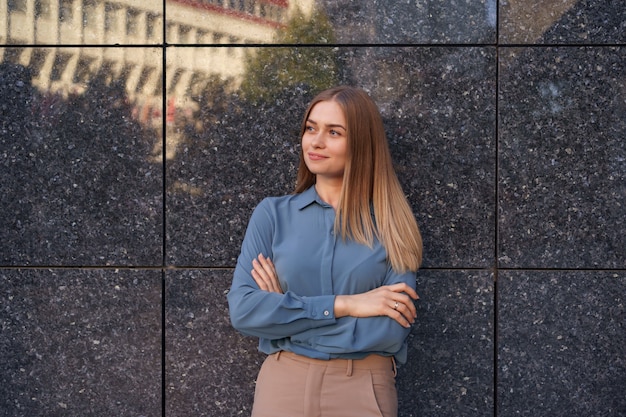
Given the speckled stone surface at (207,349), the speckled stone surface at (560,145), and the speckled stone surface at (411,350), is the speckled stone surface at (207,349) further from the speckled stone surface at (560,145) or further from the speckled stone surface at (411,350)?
the speckled stone surface at (560,145)

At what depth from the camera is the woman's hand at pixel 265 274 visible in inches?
132

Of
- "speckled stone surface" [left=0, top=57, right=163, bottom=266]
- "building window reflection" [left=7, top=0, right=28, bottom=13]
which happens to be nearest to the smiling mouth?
"speckled stone surface" [left=0, top=57, right=163, bottom=266]

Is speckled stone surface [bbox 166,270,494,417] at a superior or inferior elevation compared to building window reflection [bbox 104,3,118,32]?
inferior

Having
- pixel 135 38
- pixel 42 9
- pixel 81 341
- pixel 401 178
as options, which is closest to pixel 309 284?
pixel 401 178

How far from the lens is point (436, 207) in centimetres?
417

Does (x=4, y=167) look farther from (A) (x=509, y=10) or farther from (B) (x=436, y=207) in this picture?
(A) (x=509, y=10)

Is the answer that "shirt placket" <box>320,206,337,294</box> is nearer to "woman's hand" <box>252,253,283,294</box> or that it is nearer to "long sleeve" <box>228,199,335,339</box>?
"long sleeve" <box>228,199,335,339</box>

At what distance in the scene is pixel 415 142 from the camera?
4.16 m

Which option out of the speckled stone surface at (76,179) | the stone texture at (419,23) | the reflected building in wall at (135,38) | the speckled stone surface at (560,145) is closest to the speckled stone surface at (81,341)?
the speckled stone surface at (76,179)

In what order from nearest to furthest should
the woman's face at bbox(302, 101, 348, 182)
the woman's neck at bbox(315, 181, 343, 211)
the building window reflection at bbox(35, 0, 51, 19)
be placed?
1. the woman's face at bbox(302, 101, 348, 182)
2. the woman's neck at bbox(315, 181, 343, 211)
3. the building window reflection at bbox(35, 0, 51, 19)

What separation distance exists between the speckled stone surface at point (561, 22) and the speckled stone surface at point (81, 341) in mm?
2432

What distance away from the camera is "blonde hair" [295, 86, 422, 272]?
3404mm

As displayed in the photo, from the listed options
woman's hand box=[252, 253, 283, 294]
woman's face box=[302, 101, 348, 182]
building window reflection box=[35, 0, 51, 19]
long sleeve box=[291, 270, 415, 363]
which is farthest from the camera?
building window reflection box=[35, 0, 51, 19]

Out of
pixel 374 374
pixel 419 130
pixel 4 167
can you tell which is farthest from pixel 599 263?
pixel 4 167
